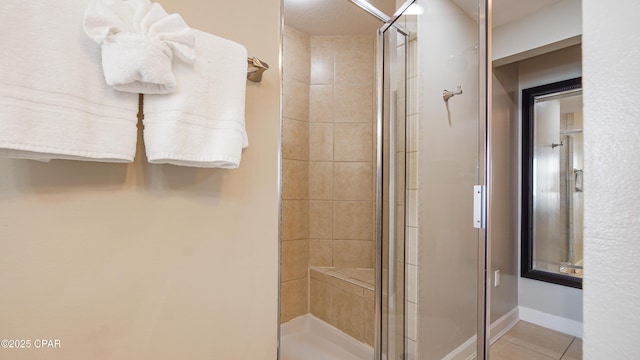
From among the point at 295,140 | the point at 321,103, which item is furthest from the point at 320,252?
the point at 321,103

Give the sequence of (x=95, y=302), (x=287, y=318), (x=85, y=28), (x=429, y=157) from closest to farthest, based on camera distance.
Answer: (x=85, y=28)
(x=95, y=302)
(x=429, y=157)
(x=287, y=318)

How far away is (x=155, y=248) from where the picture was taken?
830 millimetres

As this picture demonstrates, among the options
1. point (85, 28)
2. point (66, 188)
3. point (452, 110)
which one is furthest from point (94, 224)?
point (452, 110)

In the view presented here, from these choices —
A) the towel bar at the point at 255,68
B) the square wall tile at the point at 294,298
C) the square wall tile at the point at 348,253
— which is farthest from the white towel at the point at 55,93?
the square wall tile at the point at 348,253

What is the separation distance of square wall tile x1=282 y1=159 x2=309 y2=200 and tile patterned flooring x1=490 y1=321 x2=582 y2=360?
5.50 ft

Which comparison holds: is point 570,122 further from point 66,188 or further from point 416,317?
point 66,188

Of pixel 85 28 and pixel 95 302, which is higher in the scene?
pixel 85 28

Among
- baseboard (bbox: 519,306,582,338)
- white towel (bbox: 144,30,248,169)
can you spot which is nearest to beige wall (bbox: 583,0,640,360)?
white towel (bbox: 144,30,248,169)

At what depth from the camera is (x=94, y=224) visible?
74 centimetres

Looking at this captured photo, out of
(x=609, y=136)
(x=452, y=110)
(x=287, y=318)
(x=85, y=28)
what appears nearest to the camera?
(x=609, y=136)

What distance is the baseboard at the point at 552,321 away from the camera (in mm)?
2086

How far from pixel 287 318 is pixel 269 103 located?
1.31 meters

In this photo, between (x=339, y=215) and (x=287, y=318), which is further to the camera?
(x=339, y=215)

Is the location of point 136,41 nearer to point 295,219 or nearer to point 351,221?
point 295,219
